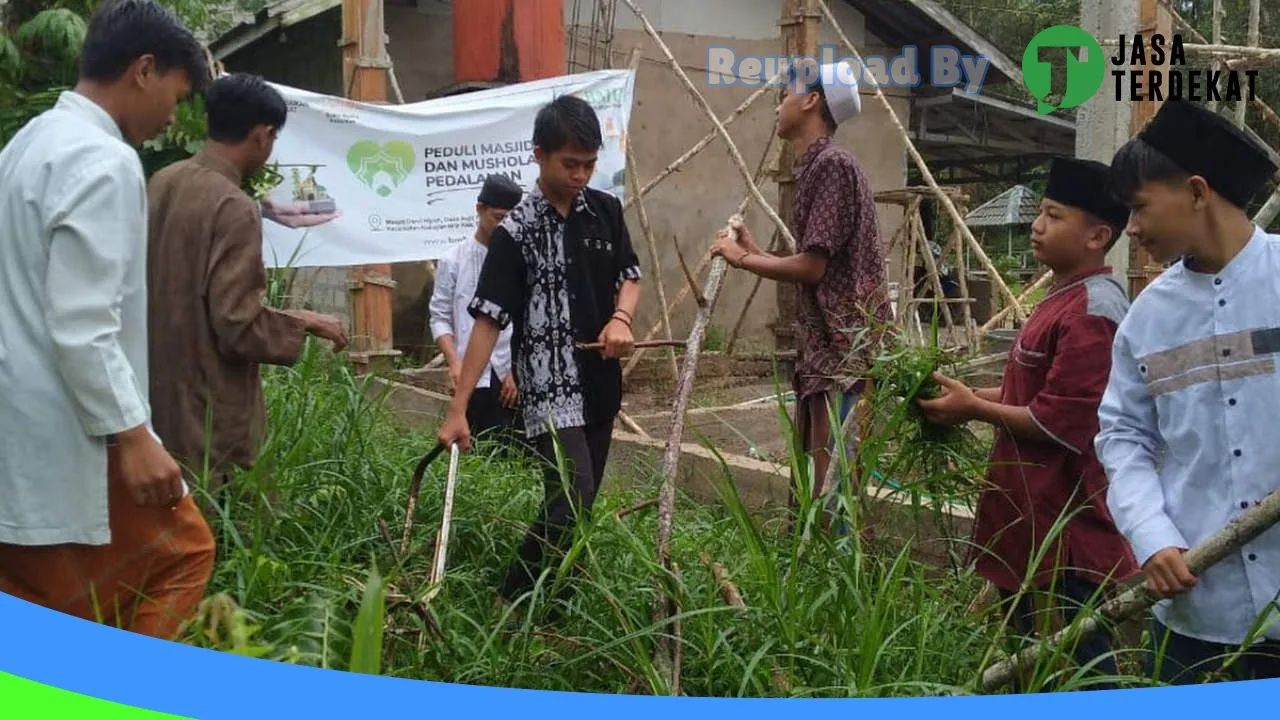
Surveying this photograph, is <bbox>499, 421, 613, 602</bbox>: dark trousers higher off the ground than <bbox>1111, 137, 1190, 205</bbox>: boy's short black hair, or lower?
lower

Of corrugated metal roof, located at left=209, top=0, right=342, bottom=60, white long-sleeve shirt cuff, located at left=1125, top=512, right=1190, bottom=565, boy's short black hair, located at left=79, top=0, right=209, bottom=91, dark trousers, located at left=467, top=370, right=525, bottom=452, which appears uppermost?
corrugated metal roof, located at left=209, top=0, right=342, bottom=60

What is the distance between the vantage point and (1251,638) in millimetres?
2156

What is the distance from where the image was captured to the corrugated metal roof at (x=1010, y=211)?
1972cm

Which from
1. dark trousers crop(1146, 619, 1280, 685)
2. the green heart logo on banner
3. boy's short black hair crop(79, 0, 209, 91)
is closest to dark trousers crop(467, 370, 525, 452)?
the green heart logo on banner

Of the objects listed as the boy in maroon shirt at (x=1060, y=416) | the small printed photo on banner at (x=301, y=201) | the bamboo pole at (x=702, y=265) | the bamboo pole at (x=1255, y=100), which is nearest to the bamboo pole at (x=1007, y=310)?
the bamboo pole at (x=1255, y=100)

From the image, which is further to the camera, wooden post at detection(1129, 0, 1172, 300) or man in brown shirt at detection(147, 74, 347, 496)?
wooden post at detection(1129, 0, 1172, 300)

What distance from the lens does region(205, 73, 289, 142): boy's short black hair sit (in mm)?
3082

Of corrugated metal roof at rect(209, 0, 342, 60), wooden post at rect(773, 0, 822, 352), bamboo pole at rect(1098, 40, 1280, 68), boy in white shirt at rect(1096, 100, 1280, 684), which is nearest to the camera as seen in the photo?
boy in white shirt at rect(1096, 100, 1280, 684)

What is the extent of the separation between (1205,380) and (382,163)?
4.83 metres

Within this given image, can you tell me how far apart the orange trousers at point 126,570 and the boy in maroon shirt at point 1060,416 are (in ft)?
5.52

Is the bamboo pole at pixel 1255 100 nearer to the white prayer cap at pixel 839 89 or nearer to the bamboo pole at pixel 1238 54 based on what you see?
the bamboo pole at pixel 1238 54

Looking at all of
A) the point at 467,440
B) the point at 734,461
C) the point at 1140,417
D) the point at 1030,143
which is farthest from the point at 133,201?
the point at 1030,143

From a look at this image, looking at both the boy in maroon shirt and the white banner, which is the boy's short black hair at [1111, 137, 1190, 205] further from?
the white banner

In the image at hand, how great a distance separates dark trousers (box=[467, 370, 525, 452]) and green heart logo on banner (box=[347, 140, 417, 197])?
A: 1792mm
